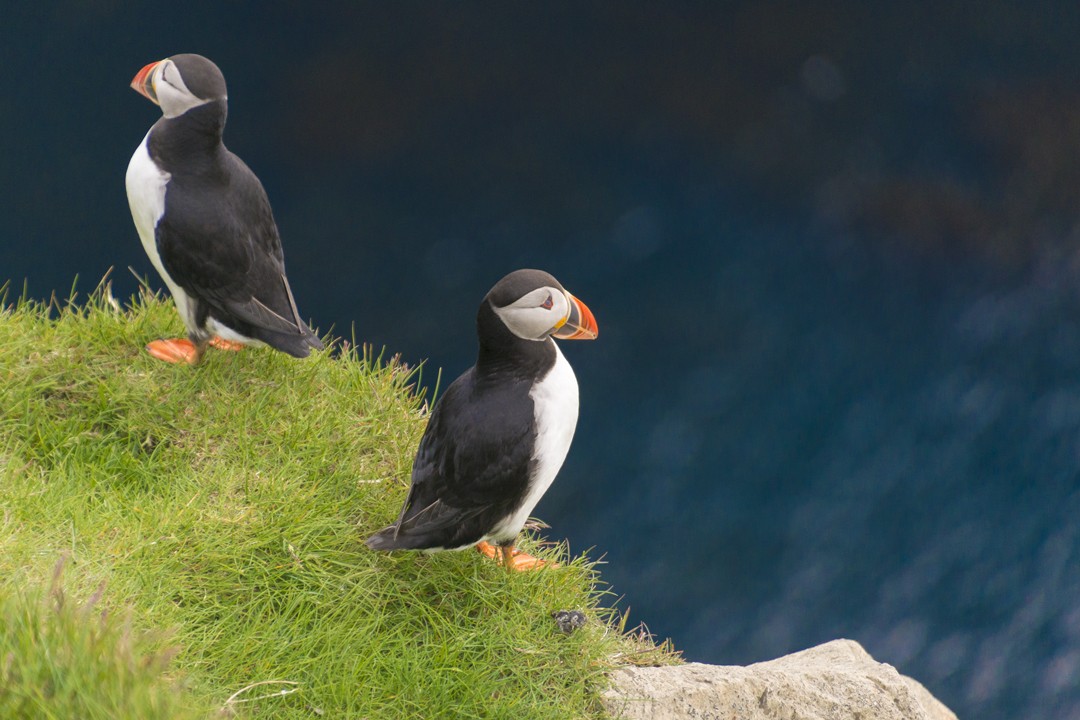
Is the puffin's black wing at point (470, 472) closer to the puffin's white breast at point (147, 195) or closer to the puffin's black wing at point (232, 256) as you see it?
the puffin's black wing at point (232, 256)

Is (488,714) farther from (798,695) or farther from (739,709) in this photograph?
(798,695)

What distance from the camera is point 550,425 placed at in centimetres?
395

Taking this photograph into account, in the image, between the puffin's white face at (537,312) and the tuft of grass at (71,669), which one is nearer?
the tuft of grass at (71,669)

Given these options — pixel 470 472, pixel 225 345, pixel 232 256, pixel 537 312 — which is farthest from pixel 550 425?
pixel 225 345

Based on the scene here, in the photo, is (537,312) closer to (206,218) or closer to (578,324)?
(578,324)

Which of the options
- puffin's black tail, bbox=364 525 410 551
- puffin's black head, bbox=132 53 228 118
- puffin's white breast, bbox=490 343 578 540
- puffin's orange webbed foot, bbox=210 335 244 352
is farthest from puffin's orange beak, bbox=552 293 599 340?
puffin's orange webbed foot, bbox=210 335 244 352

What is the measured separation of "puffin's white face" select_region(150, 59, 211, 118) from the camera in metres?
4.47

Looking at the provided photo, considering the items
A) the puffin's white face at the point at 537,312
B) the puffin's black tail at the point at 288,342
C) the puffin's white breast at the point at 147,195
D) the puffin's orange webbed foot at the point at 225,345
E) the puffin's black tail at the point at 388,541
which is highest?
the puffin's white face at the point at 537,312

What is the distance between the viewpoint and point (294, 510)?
4391 mm

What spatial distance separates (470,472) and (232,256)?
1657 millimetres

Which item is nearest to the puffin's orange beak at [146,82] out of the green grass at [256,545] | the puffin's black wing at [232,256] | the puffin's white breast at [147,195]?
the puffin's white breast at [147,195]

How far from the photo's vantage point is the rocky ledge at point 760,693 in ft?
14.1

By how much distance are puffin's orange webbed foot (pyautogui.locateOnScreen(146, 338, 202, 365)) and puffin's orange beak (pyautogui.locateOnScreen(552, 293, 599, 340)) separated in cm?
216

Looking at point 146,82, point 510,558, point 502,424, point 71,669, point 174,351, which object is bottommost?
point 71,669
